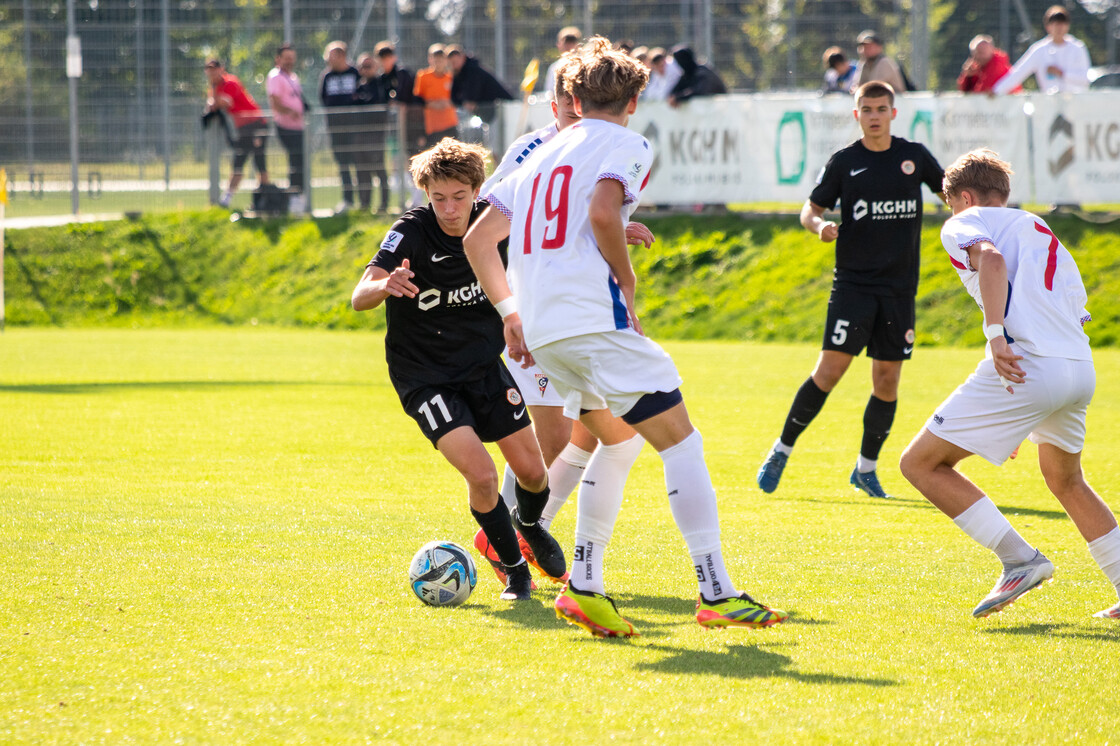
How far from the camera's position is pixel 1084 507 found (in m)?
4.86

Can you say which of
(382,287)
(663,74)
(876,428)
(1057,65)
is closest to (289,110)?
(663,74)

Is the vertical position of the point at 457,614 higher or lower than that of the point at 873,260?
lower

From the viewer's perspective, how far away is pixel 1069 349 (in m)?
4.71

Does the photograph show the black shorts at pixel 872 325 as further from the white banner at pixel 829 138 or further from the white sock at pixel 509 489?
the white banner at pixel 829 138

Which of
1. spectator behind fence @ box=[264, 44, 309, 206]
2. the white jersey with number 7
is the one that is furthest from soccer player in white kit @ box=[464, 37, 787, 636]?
spectator behind fence @ box=[264, 44, 309, 206]

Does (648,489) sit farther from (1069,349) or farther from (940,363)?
(940,363)

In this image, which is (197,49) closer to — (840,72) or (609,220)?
(840,72)

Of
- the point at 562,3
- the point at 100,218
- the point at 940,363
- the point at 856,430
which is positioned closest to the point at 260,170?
the point at 100,218

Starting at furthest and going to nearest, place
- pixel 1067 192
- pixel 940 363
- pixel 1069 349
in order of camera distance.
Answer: pixel 1067 192 → pixel 940 363 → pixel 1069 349

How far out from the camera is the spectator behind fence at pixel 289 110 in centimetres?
2033

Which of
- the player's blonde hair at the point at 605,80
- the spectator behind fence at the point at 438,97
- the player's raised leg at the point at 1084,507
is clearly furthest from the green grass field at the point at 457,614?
the spectator behind fence at the point at 438,97

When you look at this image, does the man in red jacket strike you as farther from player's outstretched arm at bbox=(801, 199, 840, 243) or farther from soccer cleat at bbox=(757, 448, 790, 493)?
soccer cleat at bbox=(757, 448, 790, 493)

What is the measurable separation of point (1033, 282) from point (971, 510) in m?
0.87

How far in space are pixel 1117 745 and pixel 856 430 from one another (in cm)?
671
